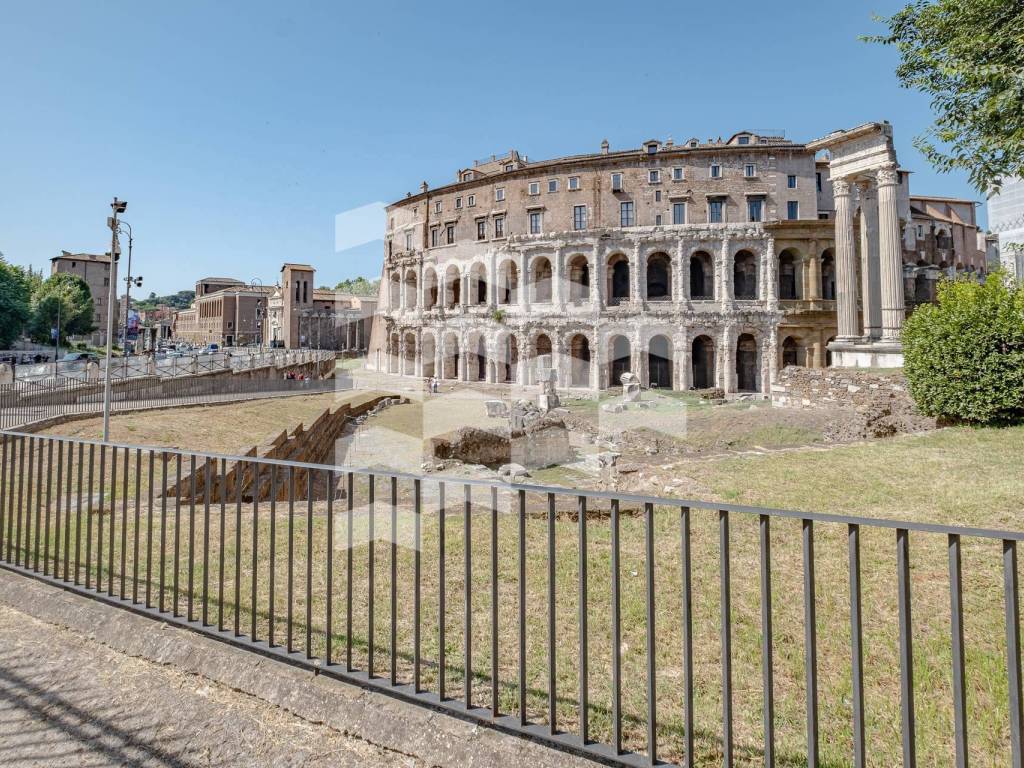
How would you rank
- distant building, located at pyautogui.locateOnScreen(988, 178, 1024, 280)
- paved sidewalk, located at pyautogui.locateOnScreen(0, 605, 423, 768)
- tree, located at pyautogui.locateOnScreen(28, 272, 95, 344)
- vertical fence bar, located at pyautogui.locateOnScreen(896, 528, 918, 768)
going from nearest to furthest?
vertical fence bar, located at pyautogui.locateOnScreen(896, 528, 918, 768)
paved sidewalk, located at pyautogui.locateOnScreen(0, 605, 423, 768)
distant building, located at pyautogui.locateOnScreen(988, 178, 1024, 280)
tree, located at pyautogui.locateOnScreen(28, 272, 95, 344)

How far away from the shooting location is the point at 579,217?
140 feet

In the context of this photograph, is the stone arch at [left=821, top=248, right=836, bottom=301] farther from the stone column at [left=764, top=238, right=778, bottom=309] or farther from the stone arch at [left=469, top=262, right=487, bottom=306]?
the stone arch at [left=469, top=262, right=487, bottom=306]

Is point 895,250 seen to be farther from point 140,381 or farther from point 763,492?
point 140,381

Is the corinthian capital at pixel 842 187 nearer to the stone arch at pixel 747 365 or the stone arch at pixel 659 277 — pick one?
the stone arch at pixel 747 365

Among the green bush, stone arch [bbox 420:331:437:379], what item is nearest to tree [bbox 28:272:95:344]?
stone arch [bbox 420:331:437:379]

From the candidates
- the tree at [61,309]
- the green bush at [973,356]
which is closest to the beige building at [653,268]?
the green bush at [973,356]

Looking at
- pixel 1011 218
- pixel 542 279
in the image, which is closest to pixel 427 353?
pixel 542 279

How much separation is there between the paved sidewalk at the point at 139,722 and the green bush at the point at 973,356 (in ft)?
51.0

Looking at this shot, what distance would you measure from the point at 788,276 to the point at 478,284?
2484cm

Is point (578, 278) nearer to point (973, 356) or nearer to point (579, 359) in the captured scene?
point (579, 359)

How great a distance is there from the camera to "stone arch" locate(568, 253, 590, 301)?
42219 millimetres

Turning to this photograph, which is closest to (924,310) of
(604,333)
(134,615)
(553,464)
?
(553,464)

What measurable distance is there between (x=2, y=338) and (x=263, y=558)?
63352mm

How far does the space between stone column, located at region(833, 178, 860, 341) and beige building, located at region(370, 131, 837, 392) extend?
10608 millimetres
